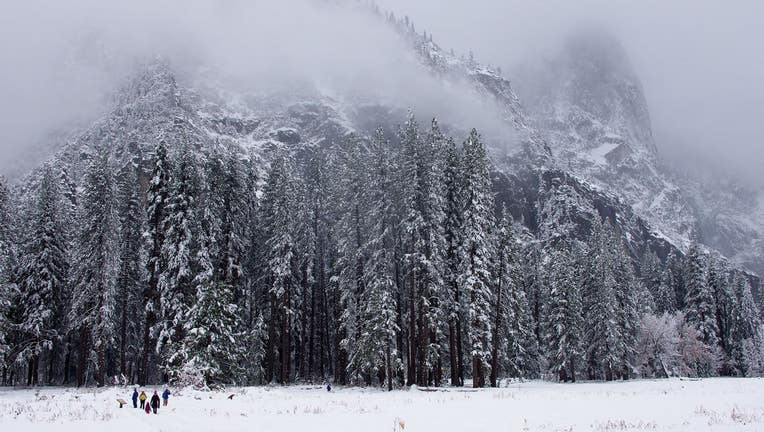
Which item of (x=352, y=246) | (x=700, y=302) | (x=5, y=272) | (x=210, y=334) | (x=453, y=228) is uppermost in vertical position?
(x=453, y=228)

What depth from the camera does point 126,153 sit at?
472 feet

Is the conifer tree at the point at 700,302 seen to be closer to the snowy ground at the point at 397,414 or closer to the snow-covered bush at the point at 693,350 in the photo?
the snow-covered bush at the point at 693,350

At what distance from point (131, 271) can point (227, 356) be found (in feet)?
46.2

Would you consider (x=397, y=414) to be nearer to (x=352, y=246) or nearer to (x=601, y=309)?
(x=352, y=246)

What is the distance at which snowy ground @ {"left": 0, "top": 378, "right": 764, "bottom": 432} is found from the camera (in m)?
17.9

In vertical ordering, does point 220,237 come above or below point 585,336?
above

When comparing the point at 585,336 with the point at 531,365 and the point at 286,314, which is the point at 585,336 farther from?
the point at 286,314

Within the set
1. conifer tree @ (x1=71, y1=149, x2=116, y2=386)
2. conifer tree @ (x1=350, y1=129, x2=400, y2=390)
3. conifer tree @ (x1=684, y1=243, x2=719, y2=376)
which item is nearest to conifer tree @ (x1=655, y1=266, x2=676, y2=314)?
conifer tree @ (x1=684, y1=243, x2=719, y2=376)

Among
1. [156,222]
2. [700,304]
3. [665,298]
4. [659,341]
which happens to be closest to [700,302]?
[700,304]

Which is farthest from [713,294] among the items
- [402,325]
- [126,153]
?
[126,153]

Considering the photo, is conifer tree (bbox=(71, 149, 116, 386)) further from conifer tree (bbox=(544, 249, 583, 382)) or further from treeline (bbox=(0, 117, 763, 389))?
conifer tree (bbox=(544, 249, 583, 382))

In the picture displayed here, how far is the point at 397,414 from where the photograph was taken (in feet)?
71.7

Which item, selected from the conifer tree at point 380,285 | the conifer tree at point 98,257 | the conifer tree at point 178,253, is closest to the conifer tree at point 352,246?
the conifer tree at point 380,285

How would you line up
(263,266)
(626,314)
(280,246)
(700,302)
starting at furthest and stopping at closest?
1. (700,302)
2. (626,314)
3. (263,266)
4. (280,246)
